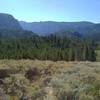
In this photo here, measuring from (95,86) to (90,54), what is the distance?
11035cm

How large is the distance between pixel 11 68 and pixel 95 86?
7.29 m

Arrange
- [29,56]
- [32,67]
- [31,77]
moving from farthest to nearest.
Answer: [29,56], [32,67], [31,77]

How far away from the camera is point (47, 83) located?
18.9 metres

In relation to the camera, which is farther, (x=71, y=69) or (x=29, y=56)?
(x=29, y=56)

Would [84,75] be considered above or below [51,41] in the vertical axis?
above

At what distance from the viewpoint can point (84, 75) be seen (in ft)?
64.6

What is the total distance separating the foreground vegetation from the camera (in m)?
16.9

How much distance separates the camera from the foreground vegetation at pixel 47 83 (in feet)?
55.5

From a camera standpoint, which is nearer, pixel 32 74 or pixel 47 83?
pixel 47 83

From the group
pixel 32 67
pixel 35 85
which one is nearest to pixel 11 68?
pixel 32 67

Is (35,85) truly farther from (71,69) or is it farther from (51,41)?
(51,41)

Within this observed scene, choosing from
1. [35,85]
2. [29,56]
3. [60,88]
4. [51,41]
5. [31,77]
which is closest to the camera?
[60,88]

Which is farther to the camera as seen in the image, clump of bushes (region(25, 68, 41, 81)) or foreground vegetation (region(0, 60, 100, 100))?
clump of bushes (region(25, 68, 41, 81))

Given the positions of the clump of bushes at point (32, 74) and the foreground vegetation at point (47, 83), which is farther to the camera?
the clump of bushes at point (32, 74)
